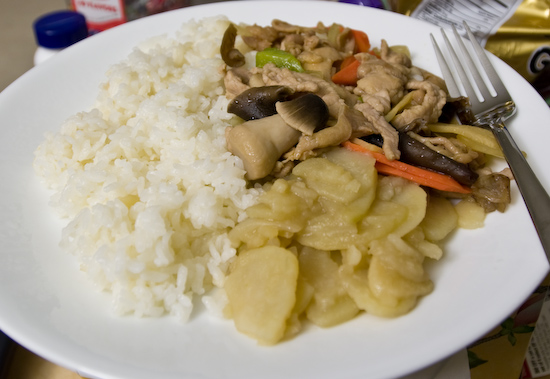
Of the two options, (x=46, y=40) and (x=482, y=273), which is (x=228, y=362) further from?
(x=46, y=40)

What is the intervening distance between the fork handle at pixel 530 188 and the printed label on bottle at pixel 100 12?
146 inches

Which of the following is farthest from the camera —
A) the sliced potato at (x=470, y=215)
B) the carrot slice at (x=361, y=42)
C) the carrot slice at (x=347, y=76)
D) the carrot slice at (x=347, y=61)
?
the carrot slice at (x=361, y=42)

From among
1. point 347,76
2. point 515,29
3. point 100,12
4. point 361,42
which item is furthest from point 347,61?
point 100,12

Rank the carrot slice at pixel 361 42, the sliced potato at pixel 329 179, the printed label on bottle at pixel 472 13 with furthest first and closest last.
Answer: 1. the printed label on bottle at pixel 472 13
2. the carrot slice at pixel 361 42
3. the sliced potato at pixel 329 179

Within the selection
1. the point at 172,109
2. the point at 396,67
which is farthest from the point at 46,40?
the point at 396,67

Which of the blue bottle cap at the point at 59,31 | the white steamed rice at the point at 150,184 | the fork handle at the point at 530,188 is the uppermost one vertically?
the fork handle at the point at 530,188

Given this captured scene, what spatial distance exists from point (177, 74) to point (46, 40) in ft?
5.37

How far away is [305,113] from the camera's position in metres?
2.30

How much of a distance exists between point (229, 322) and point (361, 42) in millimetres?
2202

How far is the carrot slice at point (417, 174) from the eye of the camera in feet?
7.26

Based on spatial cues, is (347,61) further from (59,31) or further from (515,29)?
(59,31)

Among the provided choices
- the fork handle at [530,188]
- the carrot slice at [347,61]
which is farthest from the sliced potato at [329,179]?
the carrot slice at [347,61]

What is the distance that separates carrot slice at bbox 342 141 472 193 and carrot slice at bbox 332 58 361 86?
0.72 m

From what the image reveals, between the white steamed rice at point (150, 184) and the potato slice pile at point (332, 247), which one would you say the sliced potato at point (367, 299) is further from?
the white steamed rice at point (150, 184)
